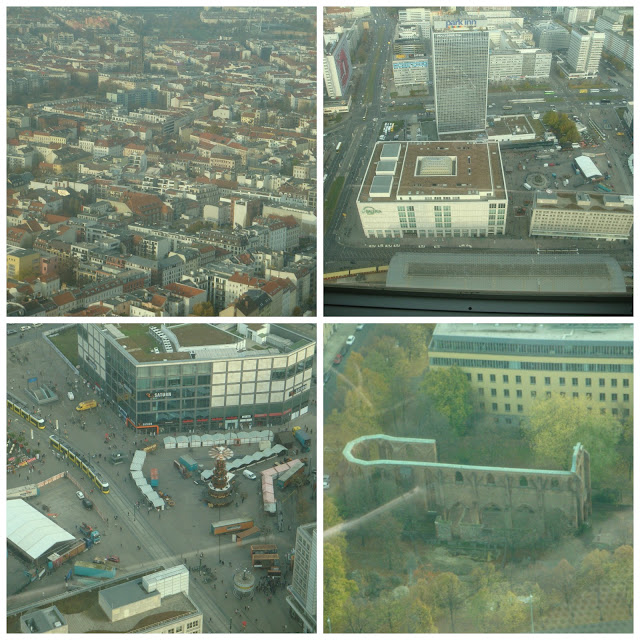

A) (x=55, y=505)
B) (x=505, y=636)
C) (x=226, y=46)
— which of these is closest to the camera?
(x=505, y=636)

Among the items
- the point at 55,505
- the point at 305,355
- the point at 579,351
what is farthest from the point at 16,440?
the point at 579,351

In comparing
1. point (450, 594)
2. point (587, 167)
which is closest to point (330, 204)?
point (587, 167)

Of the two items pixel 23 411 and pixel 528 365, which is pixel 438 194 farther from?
pixel 23 411

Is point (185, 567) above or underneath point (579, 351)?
underneath

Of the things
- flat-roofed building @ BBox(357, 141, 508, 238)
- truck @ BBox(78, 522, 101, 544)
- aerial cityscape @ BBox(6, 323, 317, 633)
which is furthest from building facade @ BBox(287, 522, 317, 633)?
flat-roofed building @ BBox(357, 141, 508, 238)

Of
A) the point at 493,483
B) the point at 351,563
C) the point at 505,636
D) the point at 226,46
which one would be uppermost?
the point at 226,46

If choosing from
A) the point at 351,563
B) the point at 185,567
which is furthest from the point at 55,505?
the point at 351,563

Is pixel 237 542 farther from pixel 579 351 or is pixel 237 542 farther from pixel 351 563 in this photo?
pixel 579 351

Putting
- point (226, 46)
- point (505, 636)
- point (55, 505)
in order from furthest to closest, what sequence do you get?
point (226, 46)
point (55, 505)
point (505, 636)

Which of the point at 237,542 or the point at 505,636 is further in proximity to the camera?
the point at 237,542
